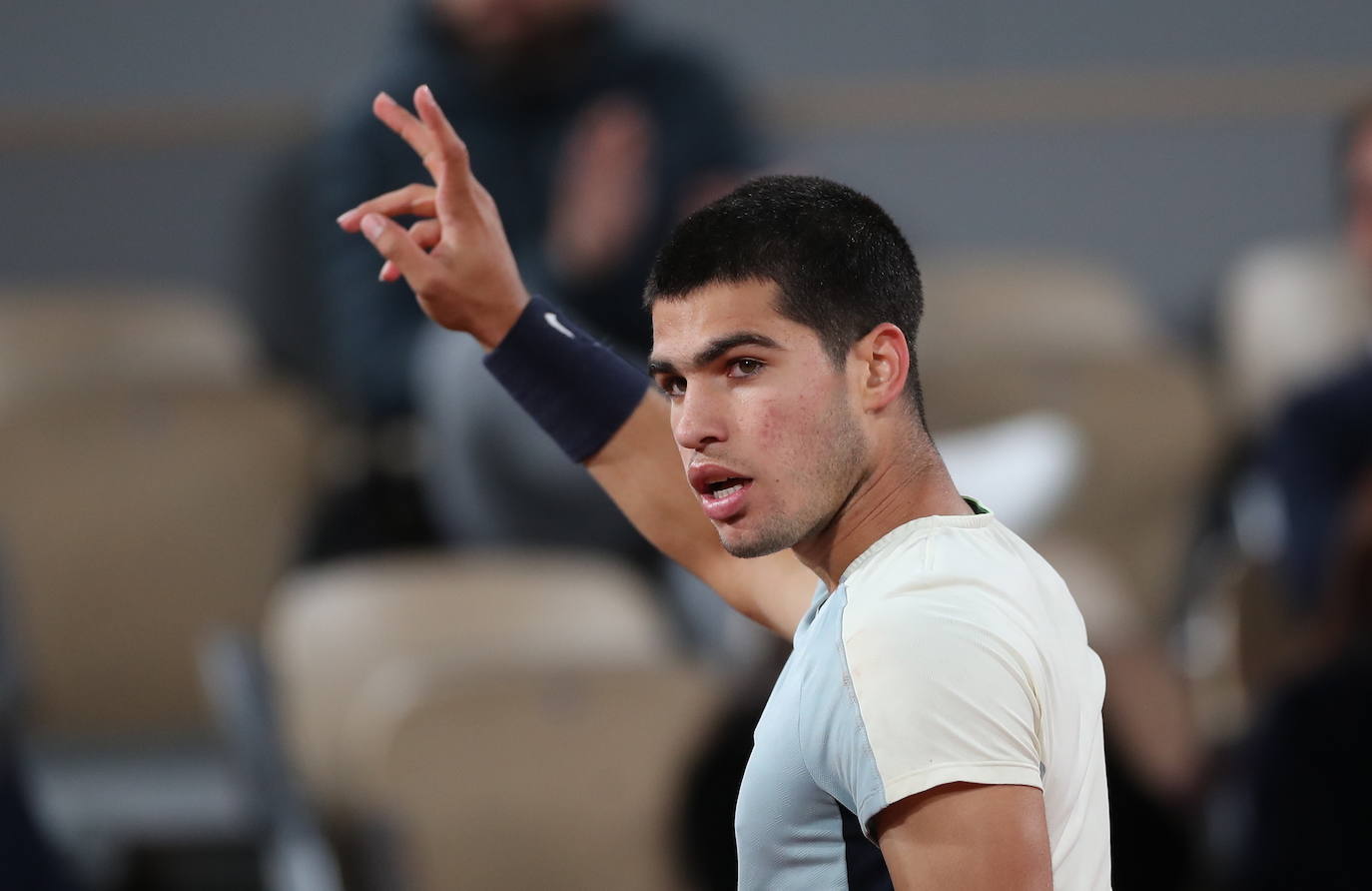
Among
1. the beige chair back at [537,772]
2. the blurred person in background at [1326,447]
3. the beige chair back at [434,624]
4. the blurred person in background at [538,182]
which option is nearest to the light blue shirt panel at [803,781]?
the beige chair back at [537,772]

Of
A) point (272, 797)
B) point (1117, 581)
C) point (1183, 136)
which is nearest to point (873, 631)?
point (272, 797)

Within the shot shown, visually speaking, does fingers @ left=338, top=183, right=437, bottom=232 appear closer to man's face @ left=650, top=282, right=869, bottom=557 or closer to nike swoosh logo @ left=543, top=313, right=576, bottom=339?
nike swoosh logo @ left=543, top=313, right=576, bottom=339

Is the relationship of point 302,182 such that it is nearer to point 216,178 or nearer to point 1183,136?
point 216,178

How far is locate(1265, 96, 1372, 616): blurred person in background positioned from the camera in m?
3.02

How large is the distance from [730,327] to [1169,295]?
3.84 m

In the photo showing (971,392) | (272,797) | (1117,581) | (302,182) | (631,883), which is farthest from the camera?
(302,182)

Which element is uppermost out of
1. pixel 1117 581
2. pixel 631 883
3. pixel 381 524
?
pixel 381 524

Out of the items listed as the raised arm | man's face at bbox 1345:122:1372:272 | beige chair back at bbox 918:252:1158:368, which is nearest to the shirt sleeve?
the raised arm

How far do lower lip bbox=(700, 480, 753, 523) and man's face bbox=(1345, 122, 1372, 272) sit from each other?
2.78 m

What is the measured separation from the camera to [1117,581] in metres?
2.96

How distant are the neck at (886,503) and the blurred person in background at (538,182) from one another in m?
2.32

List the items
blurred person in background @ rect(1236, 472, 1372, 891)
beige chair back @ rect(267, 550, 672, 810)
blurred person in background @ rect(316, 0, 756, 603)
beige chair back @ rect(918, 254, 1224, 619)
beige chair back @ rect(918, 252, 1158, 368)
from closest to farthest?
blurred person in background @ rect(1236, 472, 1372, 891), beige chair back @ rect(267, 550, 672, 810), blurred person in background @ rect(316, 0, 756, 603), beige chair back @ rect(918, 254, 1224, 619), beige chair back @ rect(918, 252, 1158, 368)

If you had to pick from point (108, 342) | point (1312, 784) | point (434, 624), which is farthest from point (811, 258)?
point (108, 342)

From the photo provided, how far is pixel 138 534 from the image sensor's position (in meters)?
3.11
